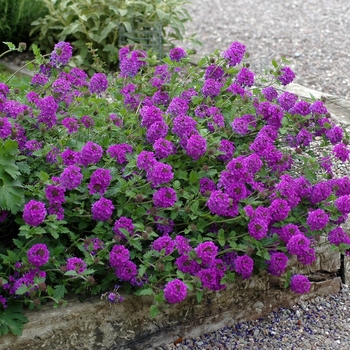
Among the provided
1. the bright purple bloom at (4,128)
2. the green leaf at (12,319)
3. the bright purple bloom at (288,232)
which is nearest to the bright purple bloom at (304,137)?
the bright purple bloom at (288,232)

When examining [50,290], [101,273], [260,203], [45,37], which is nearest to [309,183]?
[260,203]

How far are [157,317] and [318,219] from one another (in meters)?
0.74

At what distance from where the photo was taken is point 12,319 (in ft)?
8.52

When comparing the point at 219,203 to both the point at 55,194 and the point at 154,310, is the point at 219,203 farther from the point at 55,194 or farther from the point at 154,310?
the point at 55,194

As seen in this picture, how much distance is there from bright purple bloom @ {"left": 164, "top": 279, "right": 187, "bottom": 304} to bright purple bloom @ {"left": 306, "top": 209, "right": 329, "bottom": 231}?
0.61m

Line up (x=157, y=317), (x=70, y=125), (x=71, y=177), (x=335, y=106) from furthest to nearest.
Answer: (x=335, y=106)
(x=70, y=125)
(x=157, y=317)
(x=71, y=177)

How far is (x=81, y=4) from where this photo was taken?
576 centimetres

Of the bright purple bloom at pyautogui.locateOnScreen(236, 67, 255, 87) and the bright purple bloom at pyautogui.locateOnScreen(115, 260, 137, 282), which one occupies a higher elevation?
the bright purple bloom at pyautogui.locateOnScreen(236, 67, 255, 87)

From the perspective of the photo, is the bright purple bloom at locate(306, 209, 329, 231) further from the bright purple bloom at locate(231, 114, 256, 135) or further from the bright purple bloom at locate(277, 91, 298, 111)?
the bright purple bloom at locate(277, 91, 298, 111)

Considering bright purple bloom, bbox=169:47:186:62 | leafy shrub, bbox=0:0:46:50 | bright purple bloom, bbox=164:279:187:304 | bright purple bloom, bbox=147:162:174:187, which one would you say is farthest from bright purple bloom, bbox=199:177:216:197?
leafy shrub, bbox=0:0:46:50

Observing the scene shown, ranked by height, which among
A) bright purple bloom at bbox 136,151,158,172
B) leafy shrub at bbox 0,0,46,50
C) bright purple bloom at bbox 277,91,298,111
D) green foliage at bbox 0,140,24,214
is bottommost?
leafy shrub at bbox 0,0,46,50

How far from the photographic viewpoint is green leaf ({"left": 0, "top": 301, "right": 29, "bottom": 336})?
2570 mm

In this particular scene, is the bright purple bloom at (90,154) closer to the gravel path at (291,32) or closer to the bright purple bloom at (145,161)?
the bright purple bloom at (145,161)

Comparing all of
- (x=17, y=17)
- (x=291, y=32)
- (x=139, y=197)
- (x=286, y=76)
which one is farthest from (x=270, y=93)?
(x=291, y=32)
